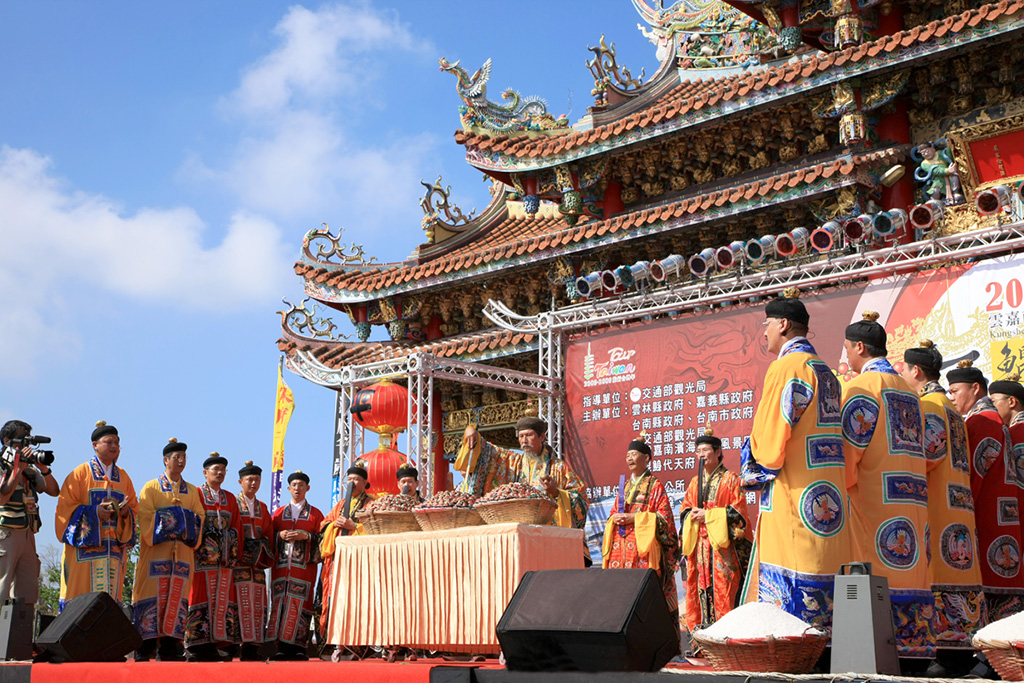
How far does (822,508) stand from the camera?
3.62 metres

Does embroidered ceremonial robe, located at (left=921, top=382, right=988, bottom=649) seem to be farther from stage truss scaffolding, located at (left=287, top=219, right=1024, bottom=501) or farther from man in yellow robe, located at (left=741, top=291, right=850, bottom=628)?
stage truss scaffolding, located at (left=287, top=219, right=1024, bottom=501)

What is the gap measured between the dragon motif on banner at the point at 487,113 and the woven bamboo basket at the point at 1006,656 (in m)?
9.68

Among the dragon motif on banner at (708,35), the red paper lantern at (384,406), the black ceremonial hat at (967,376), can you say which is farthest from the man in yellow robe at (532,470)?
the dragon motif on banner at (708,35)

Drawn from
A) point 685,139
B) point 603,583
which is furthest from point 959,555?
point 685,139

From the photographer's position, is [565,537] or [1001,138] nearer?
[565,537]

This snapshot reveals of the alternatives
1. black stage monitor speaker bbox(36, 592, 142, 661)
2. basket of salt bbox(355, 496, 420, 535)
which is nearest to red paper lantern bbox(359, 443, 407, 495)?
basket of salt bbox(355, 496, 420, 535)

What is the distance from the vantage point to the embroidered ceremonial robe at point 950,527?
4129 millimetres

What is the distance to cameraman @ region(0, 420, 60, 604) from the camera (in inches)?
226

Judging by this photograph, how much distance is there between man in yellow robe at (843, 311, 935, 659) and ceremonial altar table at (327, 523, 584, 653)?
4.83ft

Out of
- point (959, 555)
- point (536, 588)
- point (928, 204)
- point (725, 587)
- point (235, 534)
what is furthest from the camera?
point (928, 204)

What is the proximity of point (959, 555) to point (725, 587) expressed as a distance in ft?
6.66

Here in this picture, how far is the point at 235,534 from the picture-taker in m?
6.89

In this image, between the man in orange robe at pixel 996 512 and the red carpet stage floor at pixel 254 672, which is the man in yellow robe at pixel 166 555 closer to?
the red carpet stage floor at pixel 254 672

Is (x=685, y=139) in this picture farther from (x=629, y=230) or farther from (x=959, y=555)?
(x=959, y=555)
